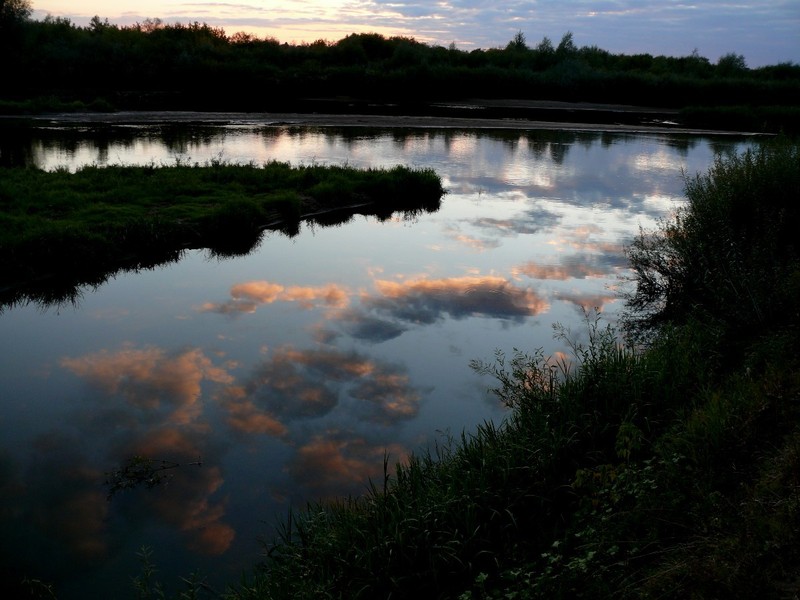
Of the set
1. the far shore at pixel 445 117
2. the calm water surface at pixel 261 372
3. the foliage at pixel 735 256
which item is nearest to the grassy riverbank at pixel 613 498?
the foliage at pixel 735 256

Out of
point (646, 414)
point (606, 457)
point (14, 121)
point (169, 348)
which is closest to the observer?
point (606, 457)

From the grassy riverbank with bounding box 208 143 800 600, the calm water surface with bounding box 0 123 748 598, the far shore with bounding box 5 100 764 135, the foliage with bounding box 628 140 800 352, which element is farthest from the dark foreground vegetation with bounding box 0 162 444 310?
the far shore with bounding box 5 100 764 135

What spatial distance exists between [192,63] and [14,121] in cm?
2333

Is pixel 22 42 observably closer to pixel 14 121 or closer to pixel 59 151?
pixel 14 121

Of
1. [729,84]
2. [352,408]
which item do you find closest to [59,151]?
[352,408]

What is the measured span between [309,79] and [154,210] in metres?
44.9

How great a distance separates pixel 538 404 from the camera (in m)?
6.86

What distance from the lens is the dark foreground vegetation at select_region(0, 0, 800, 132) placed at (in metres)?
47.6

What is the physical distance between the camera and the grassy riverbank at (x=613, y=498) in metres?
4.14

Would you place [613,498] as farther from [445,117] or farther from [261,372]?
[445,117]

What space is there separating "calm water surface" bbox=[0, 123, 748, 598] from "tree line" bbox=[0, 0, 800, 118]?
33154 millimetres

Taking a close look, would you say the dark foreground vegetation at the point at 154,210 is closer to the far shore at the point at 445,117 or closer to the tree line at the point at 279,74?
the far shore at the point at 445,117

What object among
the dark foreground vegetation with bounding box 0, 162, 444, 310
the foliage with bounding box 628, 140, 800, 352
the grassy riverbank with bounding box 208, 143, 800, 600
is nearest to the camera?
the grassy riverbank with bounding box 208, 143, 800, 600

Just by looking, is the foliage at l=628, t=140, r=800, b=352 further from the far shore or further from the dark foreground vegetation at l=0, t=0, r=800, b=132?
the dark foreground vegetation at l=0, t=0, r=800, b=132
